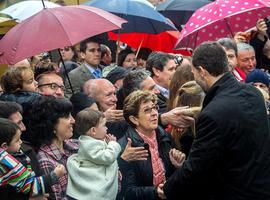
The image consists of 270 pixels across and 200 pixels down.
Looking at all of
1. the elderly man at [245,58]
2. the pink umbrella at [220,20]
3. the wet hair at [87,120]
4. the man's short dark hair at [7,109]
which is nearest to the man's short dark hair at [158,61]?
the pink umbrella at [220,20]

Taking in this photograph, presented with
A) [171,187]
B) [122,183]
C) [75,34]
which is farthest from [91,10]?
[171,187]

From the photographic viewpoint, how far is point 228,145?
15.3ft

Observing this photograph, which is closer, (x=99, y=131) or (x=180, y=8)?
(x=99, y=131)

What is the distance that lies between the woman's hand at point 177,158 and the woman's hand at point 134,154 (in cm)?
24

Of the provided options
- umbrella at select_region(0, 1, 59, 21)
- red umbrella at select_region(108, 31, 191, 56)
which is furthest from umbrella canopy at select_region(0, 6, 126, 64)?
red umbrella at select_region(108, 31, 191, 56)

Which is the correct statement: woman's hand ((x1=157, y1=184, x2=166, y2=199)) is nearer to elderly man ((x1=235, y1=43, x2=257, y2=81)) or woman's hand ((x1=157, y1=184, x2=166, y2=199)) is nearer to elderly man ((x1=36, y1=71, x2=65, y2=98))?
elderly man ((x1=36, y1=71, x2=65, y2=98))

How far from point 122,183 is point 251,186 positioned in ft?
4.18

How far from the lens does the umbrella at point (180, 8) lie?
10297 mm

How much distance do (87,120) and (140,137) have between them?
1.55ft

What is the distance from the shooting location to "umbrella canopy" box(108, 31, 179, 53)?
32.7 feet

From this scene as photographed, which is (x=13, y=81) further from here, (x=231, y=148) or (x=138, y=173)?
(x=231, y=148)

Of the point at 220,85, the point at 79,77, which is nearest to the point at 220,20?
the point at 79,77

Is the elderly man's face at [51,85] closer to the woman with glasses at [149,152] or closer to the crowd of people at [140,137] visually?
the crowd of people at [140,137]

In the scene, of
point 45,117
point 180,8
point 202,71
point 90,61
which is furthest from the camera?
point 180,8
